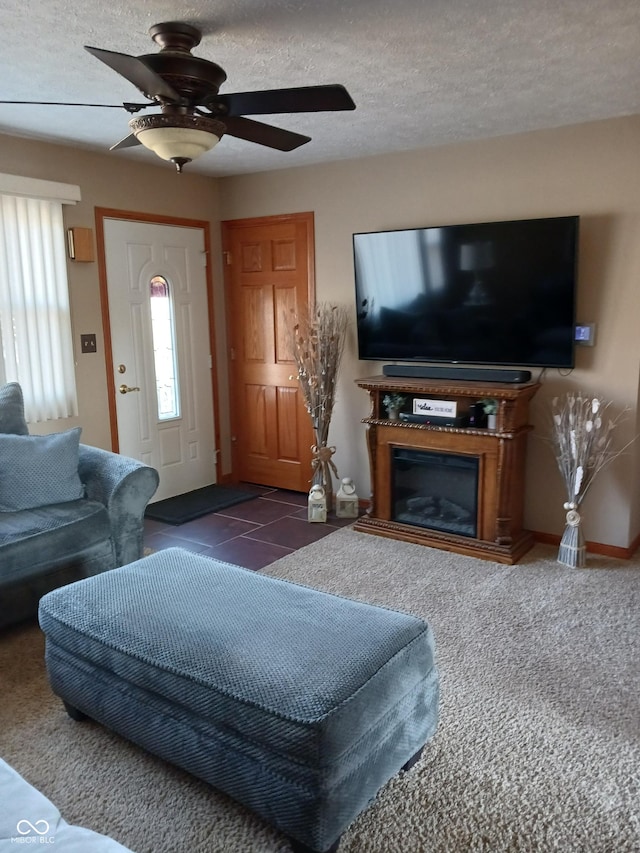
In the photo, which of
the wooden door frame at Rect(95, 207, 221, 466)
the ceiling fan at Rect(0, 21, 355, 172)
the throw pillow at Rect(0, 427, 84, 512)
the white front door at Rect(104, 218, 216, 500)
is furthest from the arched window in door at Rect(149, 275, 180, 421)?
the ceiling fan at Rect(0, 21, 355, 172)

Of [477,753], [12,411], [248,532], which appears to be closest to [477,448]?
[248,532]

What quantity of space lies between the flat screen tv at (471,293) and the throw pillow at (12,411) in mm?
2138

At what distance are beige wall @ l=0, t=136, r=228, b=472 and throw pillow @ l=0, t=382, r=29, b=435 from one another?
2.01 ft

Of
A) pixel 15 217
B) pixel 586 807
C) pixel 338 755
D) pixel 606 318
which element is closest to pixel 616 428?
pixel 606 318

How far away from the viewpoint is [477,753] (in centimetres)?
213

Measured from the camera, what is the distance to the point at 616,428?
12.0ft

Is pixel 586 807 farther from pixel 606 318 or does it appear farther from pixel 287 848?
pixel 606 318

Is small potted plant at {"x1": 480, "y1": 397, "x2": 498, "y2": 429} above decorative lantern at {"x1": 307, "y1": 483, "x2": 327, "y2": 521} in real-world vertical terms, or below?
above

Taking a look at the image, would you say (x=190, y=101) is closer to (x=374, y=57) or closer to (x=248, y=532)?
(x=374, y=57)

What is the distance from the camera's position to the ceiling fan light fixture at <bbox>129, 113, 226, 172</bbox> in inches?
79.8

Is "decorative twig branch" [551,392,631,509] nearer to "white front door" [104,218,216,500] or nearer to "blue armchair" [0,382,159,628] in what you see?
"blue armchair" [0,382,159,628]

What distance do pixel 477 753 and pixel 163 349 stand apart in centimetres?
353

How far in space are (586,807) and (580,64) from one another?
2659 millimetres

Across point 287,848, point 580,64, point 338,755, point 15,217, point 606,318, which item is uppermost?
point 580,64
